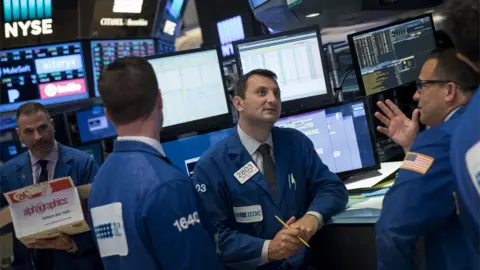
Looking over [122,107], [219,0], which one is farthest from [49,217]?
[219,0]

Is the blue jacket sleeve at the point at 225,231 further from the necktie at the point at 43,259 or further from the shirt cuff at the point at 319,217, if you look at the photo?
the necktie at the point at 43,259

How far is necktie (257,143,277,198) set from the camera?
2487 millimetres

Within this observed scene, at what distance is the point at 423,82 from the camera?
1.83 metres

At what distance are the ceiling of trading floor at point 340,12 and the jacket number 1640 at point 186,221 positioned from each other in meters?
2.63

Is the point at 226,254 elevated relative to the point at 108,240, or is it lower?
lower

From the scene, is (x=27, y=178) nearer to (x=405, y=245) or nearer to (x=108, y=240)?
(x=108, y=240)

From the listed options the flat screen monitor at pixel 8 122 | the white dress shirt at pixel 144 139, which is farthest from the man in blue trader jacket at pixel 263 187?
the flat screen monitor at pixel 8 122

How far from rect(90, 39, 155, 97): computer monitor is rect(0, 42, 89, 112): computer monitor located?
119 millimetres

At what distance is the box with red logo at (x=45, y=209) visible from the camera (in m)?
2.28

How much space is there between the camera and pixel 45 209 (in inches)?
90.7

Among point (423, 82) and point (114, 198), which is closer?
point (114, 198)

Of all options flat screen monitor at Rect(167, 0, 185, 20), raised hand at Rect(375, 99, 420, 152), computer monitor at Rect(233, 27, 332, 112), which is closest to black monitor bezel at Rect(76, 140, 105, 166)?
computer monitor at Rect(233, 27, 332, 112)

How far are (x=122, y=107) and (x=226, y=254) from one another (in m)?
0.93

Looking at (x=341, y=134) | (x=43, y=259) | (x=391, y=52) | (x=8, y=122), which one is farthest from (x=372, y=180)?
(x=8, y=122)
